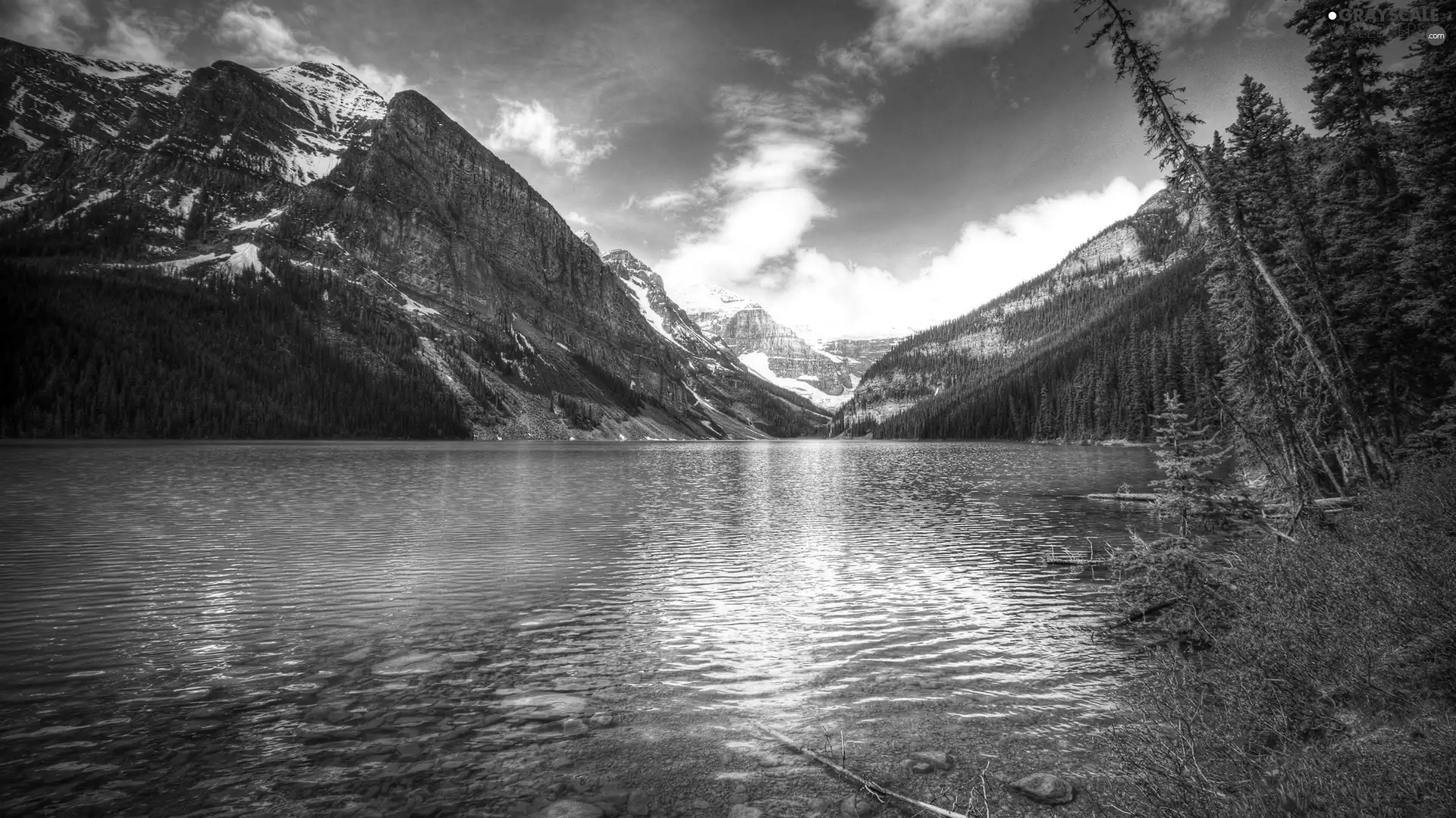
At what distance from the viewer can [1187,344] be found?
105m

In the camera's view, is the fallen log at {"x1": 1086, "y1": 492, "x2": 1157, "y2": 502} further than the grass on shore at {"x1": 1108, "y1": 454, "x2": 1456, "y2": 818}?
Yes

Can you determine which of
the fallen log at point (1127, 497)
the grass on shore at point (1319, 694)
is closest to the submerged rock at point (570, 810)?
the grass on shore at point (1319, 694)

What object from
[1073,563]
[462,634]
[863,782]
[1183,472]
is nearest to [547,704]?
[462,634]

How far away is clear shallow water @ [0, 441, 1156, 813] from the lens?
26.5 ft

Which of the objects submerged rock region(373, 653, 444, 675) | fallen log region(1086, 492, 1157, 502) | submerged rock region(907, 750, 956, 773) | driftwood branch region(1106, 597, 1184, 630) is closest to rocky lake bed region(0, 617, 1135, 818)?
submerged rock region(907, 750, 956, 773)

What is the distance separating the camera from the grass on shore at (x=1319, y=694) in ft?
15.4

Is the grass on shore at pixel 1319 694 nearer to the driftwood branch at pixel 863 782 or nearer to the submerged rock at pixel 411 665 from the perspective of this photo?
the driftwood branch at pixel 863 782

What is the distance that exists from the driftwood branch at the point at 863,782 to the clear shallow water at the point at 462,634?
2.32 ft

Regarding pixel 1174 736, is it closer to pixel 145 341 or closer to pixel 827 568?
pixel 827 568

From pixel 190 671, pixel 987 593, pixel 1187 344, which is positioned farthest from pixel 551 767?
pixel 1187 344

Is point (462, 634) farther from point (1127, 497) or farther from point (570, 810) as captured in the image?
point (1127, 497)

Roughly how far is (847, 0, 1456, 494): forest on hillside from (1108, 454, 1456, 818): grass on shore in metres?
5.14

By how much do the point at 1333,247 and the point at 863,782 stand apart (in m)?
35.1

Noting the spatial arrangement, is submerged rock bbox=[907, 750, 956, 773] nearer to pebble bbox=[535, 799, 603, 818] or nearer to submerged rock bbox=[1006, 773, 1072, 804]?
submerged rock bbox=[1006, 773, 1072, 804]
